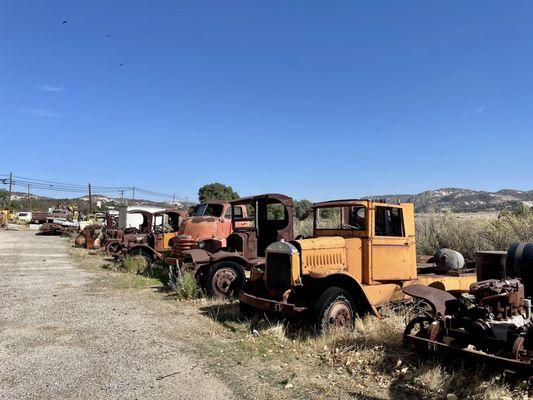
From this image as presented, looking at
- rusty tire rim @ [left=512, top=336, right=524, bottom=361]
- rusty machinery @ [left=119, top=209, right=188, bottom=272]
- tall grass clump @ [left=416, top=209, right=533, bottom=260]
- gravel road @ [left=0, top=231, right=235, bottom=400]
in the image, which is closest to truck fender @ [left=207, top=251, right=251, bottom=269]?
gravel road @ [left=0, top=231, right=235, bottom=400]

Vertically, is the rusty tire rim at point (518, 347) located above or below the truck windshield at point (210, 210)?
below

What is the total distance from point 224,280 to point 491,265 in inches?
216

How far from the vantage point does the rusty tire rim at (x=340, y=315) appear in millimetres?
6359

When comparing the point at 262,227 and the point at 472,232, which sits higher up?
the point at 262,227

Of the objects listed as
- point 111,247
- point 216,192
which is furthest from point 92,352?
point 216,192

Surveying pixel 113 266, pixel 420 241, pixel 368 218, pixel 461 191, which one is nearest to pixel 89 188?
pixel 461 191

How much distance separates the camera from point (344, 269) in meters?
7.09

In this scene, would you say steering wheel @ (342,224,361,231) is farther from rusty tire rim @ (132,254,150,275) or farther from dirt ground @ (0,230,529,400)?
rusty tire rim @ (132,254,150,275)

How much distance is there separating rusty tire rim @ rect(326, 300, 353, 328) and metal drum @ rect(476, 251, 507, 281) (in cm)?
198

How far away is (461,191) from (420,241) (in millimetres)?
34209

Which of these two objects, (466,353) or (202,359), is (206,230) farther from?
(466,353)

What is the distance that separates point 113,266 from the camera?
52.0ft

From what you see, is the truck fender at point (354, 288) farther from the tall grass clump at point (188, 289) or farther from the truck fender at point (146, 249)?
the truck fender at point (146, 249)

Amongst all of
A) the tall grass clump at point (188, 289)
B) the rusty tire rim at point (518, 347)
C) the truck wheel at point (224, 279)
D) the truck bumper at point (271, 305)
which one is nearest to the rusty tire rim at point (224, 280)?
the truck wheel at point (224, 279)
